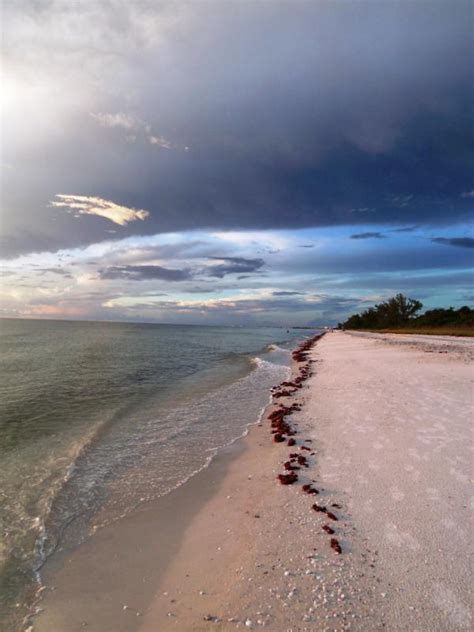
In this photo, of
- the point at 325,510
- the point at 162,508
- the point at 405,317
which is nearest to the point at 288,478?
the point at 325,510

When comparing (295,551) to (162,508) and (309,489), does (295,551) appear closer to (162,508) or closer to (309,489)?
(309,489)

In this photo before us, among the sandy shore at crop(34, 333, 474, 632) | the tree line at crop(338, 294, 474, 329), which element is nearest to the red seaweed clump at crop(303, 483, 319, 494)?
the sandy shore at crop(34, 333, 474, 632)

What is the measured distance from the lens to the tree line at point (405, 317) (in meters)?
87.4

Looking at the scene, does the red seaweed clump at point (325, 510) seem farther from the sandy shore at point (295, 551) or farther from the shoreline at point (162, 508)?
the shoreline at point (162, 508)

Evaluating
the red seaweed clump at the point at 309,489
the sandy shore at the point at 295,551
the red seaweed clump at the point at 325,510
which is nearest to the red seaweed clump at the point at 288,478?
the sandy shore at the point at 295,551

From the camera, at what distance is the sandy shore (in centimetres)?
428

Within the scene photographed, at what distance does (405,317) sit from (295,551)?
5043 inches

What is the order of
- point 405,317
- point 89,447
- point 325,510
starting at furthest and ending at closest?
point 405,317, point 89,447, point 325,510

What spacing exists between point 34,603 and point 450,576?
5.87 meters

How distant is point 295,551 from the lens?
5.39 m

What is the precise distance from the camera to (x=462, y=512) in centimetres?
609

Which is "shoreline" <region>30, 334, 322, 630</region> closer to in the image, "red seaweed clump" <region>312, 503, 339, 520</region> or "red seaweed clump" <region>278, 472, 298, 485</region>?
"red seaweed clump" <region>278, 472, 298, 485</region>

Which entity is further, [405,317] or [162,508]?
[405,317]

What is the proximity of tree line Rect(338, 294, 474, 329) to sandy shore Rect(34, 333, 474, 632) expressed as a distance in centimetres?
8491
